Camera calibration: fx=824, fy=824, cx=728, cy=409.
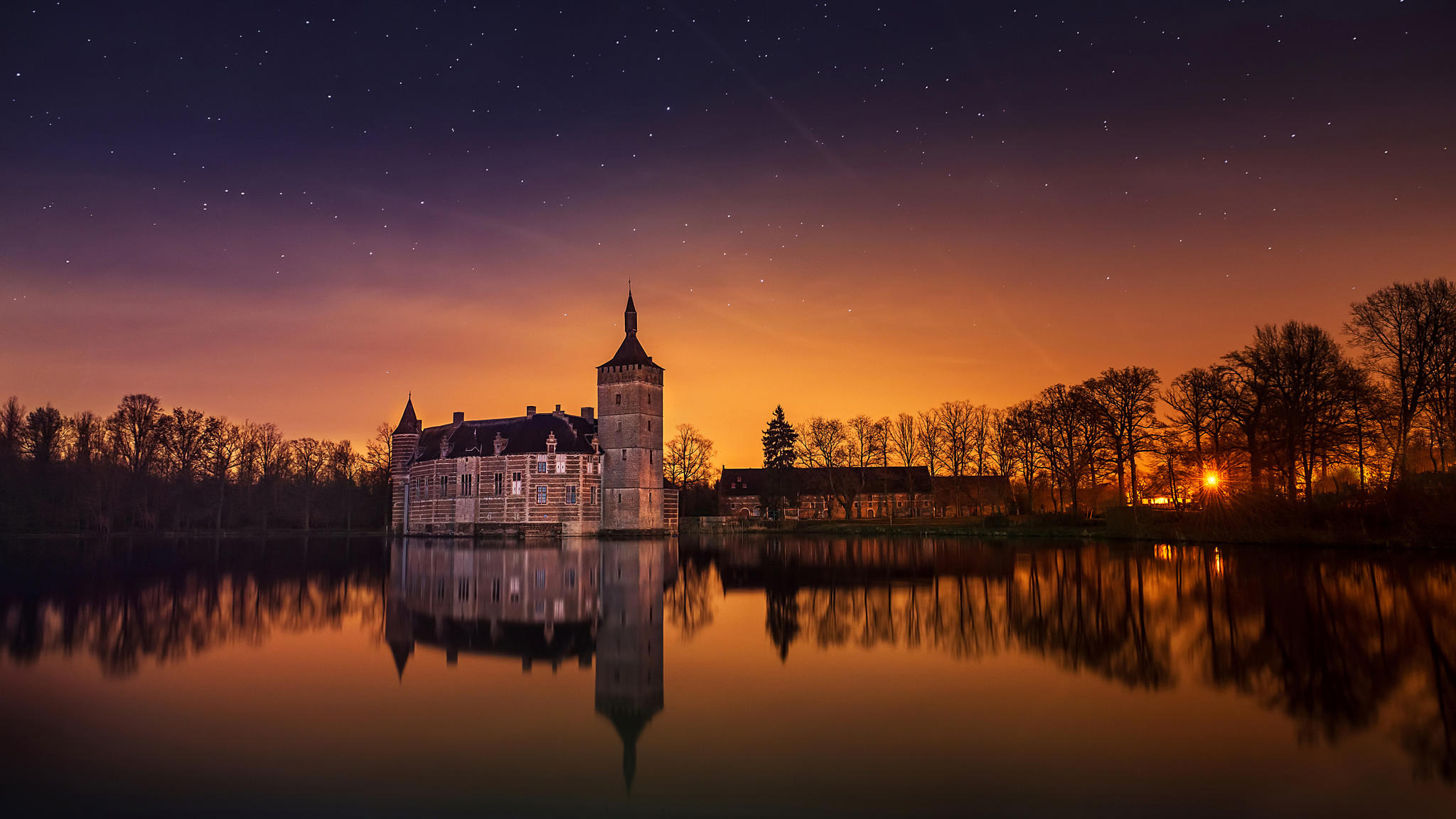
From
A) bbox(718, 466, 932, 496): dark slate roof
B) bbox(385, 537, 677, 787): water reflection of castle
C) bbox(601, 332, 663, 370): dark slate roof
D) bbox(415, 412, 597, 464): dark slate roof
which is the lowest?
bbox(385, 537, 677, 787): water reflection of castle

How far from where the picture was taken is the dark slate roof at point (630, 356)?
68625 mm

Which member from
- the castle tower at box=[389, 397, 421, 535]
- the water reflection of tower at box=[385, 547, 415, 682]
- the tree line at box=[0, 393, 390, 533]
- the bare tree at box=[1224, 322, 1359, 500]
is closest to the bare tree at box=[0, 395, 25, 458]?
the tree line at box=[0, 393, 390, 533]

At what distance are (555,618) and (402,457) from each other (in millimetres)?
68172

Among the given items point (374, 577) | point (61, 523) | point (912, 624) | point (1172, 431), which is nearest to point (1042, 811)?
point (912, 624)

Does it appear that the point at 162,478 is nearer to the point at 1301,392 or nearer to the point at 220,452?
the point at 220,452

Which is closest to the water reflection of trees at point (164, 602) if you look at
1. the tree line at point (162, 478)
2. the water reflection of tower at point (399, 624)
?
the water reflection of tower at point (399, 624)

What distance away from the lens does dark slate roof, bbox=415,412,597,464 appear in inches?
2662

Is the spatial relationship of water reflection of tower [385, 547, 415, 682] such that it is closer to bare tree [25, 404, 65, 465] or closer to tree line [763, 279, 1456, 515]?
tree line [763, 279, 1456, 515]

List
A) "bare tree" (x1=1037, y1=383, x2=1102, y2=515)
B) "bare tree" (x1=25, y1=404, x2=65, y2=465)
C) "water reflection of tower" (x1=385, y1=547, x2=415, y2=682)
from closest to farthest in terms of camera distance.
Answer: "water reflection of tower" (x1=385, y1=547, x2=415, y2=682) < "bare tree" (x1=1037, y1=383, x2=1102, y2=515) < "bare tree" (x1=25, y1=404, x2=65, y2=465)

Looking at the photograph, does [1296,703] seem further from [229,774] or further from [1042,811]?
[229,774]

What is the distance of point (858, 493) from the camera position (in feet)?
268

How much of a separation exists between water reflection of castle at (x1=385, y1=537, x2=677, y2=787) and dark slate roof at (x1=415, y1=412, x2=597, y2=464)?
32.3m

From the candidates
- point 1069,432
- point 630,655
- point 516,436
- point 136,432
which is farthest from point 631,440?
point 630,655

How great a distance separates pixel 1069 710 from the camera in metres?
9.30
